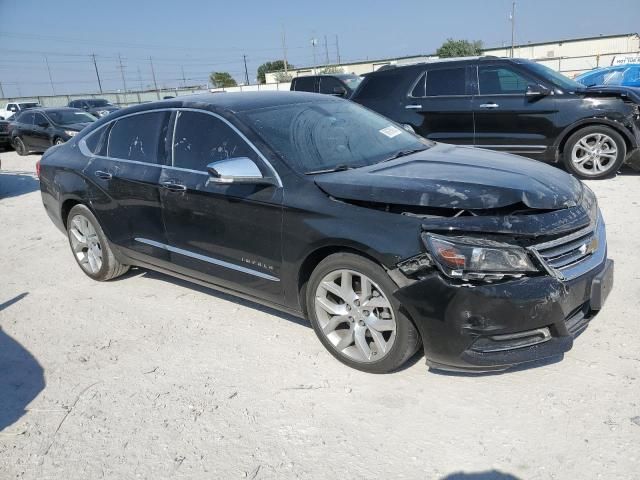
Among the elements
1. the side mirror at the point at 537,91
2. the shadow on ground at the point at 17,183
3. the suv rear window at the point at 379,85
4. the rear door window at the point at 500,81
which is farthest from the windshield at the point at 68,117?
the side mirror at the point at 537,91

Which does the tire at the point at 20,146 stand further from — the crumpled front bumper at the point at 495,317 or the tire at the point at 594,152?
the crumpled front bumper at the point at 495,317

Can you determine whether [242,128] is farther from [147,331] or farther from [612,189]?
[612,189]

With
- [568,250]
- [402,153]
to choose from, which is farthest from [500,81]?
[568,250]

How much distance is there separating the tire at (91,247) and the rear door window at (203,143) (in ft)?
4.55

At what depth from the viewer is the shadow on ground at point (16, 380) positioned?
10.2 feet

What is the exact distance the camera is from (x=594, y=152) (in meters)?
7.36

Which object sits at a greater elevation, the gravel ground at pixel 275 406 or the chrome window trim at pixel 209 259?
the chrome window trim at pixel 209 259

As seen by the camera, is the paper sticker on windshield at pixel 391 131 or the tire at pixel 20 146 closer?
the paper sticker on windshield at pixel 391 131

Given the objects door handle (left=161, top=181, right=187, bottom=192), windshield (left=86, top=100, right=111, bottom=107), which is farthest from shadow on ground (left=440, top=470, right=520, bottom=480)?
windshield (left=86, top=100, right=111, bottom=107)

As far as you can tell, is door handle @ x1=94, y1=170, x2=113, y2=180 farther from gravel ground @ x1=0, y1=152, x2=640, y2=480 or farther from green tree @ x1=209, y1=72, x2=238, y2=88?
green tree @ x1=209, y1=72, x2=238, y2=88

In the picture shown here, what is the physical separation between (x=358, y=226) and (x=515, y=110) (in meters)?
5.66

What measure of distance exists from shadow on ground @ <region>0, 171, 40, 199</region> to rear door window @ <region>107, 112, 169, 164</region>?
6.56 metres

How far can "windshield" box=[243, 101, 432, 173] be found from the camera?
11.3 ft

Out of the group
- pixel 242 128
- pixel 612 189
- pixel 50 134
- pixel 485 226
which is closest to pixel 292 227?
pixel 242 128
